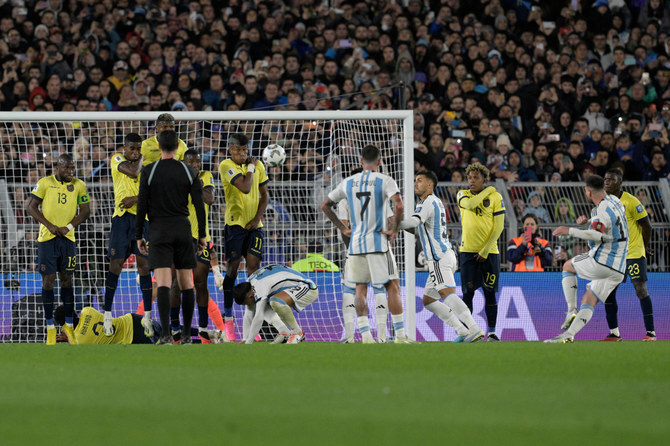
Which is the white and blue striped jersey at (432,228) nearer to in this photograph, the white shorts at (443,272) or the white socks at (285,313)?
the white shorts at (443,272)

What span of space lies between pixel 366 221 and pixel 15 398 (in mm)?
5171

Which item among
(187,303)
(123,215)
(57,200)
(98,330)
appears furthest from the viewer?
(57,200)

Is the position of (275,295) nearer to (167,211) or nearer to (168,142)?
(167,211)

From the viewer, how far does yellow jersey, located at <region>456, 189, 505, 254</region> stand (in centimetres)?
1129

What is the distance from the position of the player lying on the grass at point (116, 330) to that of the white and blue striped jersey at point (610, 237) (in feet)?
14.1

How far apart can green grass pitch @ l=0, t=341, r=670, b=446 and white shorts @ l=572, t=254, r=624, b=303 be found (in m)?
2.88

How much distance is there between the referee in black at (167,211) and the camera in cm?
879

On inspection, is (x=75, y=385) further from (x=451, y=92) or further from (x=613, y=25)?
(x=613, y=25)

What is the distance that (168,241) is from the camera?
28.9 feet

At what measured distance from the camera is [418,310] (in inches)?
518

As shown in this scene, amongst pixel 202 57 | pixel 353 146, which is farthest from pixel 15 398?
pixel 202 57

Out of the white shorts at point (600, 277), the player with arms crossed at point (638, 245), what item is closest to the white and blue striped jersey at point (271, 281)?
the white shorts at point (600, 277)

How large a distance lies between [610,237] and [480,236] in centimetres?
159

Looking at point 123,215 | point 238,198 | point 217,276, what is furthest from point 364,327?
point 123,215
